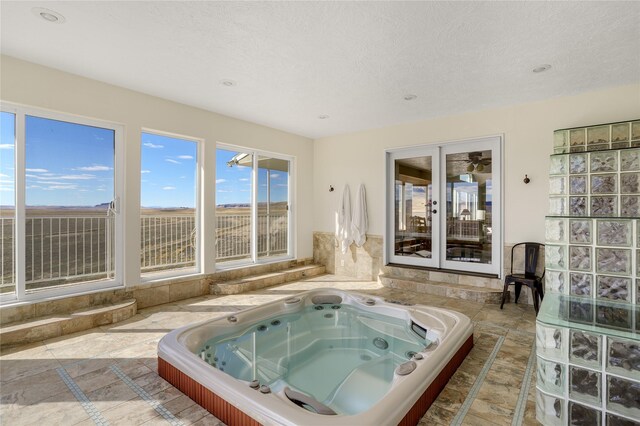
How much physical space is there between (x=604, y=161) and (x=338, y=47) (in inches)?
113

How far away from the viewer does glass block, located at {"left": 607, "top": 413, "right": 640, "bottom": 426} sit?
1491 mm

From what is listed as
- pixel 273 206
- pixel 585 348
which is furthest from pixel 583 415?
pixel 273 206

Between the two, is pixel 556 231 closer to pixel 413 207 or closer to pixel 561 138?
pixel 561 138

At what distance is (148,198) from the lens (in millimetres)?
4359

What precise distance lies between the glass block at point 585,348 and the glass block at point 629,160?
91.3 inches

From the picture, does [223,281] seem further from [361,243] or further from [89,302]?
[361,243]

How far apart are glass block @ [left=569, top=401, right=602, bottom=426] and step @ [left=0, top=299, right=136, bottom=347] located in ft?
13.3

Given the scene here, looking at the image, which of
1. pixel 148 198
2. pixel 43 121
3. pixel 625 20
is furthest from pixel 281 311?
pixel 625 20

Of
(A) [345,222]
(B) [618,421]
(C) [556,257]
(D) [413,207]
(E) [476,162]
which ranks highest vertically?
(E) [476,162]

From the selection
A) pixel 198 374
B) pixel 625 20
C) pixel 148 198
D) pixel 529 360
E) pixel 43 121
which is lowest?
pixel 529 360

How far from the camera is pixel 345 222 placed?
584 cm

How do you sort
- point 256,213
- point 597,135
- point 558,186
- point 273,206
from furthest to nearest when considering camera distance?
point 273,206, point 256,213, point 597,135, point 558,186

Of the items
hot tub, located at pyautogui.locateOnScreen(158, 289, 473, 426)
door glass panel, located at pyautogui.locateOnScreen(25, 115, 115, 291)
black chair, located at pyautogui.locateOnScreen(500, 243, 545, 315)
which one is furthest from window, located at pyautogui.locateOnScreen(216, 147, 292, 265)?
black chair, located at pyautogui.locateOnScreen(500, 243, 545, 315)

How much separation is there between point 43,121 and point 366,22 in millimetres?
3554
